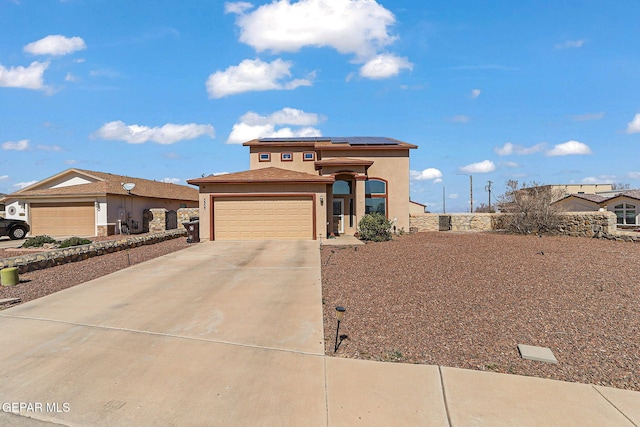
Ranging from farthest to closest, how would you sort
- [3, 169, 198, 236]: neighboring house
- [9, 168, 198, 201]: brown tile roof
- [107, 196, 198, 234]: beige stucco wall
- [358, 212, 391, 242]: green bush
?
[107, 196, 198, 234]: beige stucco wall < [9, 168, 198, 201]: brown tile roof < [3, 169, 198, 236]: neighboring house < [358, 212, 391, 242]: green bush

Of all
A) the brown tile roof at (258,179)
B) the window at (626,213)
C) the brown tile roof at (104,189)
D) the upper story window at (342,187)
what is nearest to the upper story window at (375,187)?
the upper story window at (342,187)

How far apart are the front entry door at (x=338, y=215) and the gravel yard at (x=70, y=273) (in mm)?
9296

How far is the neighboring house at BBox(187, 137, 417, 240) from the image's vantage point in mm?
18500

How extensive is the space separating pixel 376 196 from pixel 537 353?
60.1ft

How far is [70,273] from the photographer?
1108 cm

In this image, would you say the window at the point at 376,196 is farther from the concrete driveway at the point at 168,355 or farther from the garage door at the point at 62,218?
the garage door at the point at 62,218

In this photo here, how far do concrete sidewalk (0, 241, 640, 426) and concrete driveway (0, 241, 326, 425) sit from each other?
18mm

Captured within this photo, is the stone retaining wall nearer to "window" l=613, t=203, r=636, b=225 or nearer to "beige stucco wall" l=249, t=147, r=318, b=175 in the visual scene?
"beige stucco wall" l=249, t=147, r=318, b=175

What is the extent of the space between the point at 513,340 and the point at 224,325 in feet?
14.9

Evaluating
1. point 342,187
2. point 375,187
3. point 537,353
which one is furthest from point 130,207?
point 537,353

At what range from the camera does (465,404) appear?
3.90 meters

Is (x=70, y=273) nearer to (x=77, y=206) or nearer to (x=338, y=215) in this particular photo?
(x=338, y=215)

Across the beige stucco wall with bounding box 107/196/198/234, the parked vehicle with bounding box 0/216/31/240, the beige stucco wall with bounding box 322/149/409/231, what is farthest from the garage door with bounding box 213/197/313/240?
the parked vehicle with bounding box 0/216/31/240

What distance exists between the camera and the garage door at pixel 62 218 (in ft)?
78.7
